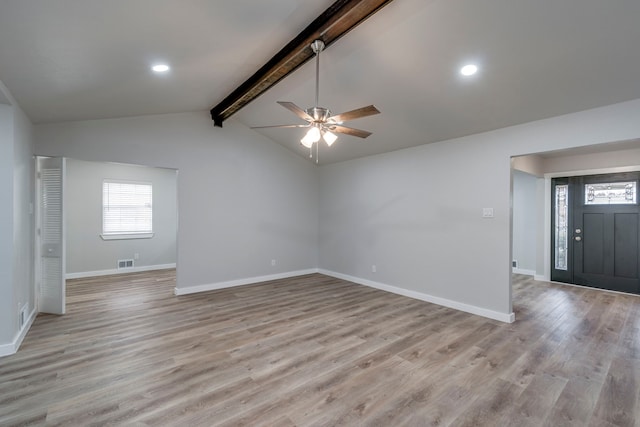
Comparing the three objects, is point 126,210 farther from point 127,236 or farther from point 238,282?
point 238,282

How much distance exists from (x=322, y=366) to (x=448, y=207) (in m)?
3.05

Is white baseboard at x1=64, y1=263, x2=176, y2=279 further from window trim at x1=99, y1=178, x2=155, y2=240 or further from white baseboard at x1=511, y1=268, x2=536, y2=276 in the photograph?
white baseboard at x1=511, y1=268, x2=536, y2=276

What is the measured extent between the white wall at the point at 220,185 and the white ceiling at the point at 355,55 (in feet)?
1.67

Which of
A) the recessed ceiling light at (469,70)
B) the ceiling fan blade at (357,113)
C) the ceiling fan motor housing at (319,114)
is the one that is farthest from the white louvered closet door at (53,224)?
the recessed ceiling light at (469,70)

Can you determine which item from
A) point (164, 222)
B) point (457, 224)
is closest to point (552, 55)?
point (457, 224)

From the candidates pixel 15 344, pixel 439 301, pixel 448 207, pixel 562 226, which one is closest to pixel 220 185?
pixel 15 344

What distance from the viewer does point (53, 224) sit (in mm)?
3902

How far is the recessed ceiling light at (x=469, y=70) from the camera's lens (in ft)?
9.38

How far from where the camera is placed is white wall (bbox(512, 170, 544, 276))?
21.3 ft

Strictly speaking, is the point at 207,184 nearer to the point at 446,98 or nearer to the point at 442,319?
the point at 446,98

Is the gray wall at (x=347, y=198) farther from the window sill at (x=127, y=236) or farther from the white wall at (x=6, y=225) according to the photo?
the window sill at (x=127, y=236)

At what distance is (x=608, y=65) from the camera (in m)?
2.53

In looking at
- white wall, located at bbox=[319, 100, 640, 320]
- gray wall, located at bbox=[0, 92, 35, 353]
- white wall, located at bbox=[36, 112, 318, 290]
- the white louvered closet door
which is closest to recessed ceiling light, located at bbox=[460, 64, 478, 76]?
white wall, located at bbox=[319, 100, 640, 320]

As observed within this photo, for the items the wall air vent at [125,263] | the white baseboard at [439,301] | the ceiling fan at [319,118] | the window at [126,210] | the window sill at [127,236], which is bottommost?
the white baseboard at [439,301]
